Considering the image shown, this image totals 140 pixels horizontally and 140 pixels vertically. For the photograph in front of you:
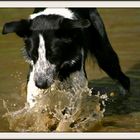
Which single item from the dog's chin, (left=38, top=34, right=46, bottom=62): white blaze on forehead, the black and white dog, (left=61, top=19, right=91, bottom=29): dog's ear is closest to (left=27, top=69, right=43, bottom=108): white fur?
the black and white dog

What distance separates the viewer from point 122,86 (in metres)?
7.07

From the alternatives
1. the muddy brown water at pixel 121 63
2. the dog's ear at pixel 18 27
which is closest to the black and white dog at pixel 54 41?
the dog's ear at pixel 18 27

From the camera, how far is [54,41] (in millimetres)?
6531

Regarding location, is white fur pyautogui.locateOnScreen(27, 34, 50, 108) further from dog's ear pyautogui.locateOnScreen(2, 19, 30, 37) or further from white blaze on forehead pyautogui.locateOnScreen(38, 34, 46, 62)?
dog's ear pyautogui.locateOnScreen(2, 19, 30, 37)

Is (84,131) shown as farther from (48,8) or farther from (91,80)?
→ (48,8)

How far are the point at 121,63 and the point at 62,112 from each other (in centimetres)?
66

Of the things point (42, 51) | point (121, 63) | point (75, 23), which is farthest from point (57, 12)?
point (121, 63)

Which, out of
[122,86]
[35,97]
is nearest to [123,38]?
[122,86]

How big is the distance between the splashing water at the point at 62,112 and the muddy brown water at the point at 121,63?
7cm

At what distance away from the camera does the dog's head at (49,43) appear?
6.48 meters

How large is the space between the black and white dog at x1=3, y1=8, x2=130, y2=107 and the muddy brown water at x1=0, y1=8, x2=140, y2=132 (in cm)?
14

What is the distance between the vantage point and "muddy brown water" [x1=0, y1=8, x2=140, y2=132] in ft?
22.2

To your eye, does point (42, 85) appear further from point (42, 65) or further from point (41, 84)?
point (42, 65)
